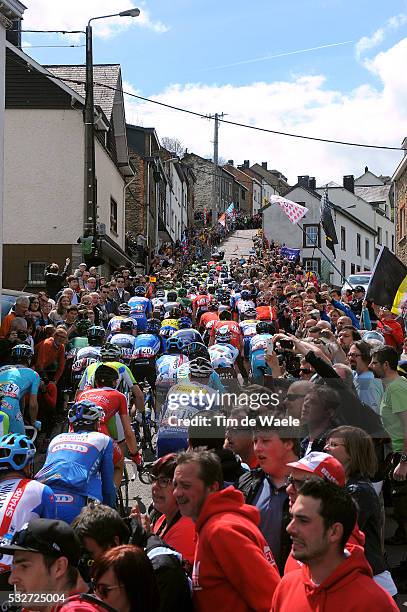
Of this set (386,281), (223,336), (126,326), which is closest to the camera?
(386,281)

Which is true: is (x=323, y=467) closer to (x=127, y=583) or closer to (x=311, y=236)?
(x=127, y=583)

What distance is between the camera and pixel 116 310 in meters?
19.2

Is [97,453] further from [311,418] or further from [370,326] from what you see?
[370,326]

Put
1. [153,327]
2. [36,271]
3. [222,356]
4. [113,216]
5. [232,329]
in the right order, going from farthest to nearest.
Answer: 1. [113,216]
2. [36,271]
3. [232,329]
4. [153,327]
5. [222,356]

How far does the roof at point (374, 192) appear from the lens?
81.9 m

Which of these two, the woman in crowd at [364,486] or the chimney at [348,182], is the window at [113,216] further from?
the chimney at [348,182]

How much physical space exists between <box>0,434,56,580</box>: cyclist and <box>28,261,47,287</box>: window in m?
23.2

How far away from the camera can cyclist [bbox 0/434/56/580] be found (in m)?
4.98

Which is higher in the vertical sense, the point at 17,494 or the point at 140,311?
the point at 17,494

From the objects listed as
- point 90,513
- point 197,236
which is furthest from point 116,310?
point 197,236

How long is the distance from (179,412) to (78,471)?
→ 74.4 inches

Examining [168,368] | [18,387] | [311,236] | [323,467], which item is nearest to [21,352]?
[18,387]

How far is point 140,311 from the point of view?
1669 centimetres

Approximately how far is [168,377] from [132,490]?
153 cm
